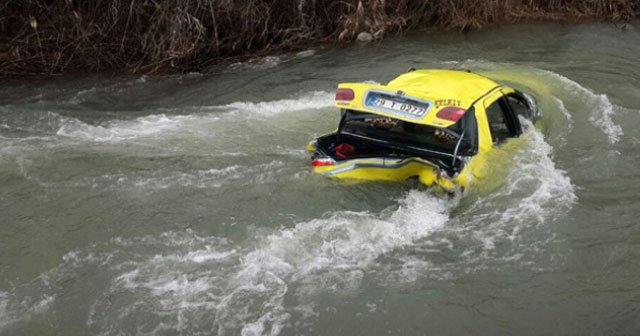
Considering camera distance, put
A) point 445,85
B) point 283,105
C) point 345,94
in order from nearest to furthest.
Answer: point 345,94
point 445,85
point 283,105

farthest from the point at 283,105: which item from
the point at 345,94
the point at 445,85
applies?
the point at 445,85

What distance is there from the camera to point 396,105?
290 inches

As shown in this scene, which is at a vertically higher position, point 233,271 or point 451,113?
point 451,113

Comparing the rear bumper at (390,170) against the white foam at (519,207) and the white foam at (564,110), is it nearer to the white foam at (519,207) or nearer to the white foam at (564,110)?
the white foam at (519,207)

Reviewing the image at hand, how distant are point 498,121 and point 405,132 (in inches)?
48.1

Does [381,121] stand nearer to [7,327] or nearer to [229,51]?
[7,327]

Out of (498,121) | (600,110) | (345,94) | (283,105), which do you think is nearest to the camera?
(345,94)

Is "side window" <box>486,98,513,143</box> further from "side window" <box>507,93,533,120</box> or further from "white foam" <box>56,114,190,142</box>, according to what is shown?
"white foam" <box>56,114,190,142</box>

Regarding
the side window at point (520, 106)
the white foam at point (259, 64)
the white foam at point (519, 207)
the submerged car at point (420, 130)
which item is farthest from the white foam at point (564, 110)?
the white foam at point (259, 64)

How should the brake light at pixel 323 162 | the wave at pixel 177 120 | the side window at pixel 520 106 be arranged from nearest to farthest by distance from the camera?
the brake light at pixel 323 162, the side window at pixel 520 106, the wave at pixel 177 120

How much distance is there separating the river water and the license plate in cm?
99

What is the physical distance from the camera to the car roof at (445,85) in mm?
7586

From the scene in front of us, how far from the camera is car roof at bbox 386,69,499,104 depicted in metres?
7.59

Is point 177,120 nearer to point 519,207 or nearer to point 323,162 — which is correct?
point 323,162
